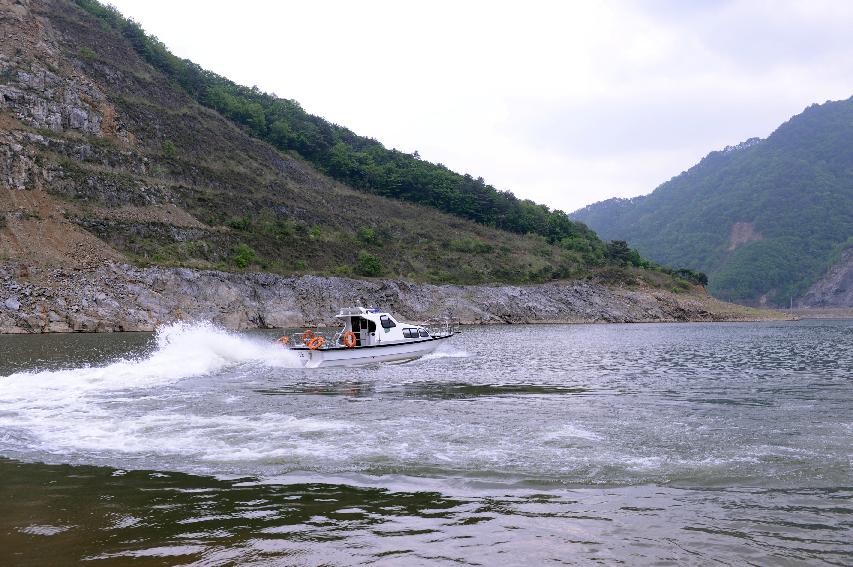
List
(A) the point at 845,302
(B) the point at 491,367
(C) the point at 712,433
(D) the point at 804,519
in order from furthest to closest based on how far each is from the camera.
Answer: (A) the point at 845,302, (B) the point at 491,367, (C) the point at 712,433, (D) the point at 804,519

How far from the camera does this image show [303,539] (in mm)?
7648

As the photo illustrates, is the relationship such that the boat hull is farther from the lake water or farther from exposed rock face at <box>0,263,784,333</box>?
exposed rock face at <box>0,263,784,333</box>

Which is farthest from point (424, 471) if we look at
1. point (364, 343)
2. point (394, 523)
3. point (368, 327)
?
point (368, 327)

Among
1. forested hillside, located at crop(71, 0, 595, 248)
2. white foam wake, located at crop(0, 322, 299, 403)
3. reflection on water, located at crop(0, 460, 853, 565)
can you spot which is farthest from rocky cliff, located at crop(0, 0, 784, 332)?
reflection on water, located at crop(0, 460, 853, 565)

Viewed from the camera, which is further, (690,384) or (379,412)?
(690,384)

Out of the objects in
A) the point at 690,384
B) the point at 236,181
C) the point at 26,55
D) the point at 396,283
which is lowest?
the point at 690,384

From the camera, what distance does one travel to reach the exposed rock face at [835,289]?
157m

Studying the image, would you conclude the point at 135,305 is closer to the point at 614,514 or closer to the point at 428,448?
the point at 428,448

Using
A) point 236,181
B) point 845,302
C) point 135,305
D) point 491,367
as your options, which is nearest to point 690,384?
point 491,367

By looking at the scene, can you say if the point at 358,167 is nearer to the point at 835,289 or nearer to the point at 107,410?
the point at 107,410

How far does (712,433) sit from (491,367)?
16198mm

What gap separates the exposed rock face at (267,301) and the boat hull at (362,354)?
107 feet

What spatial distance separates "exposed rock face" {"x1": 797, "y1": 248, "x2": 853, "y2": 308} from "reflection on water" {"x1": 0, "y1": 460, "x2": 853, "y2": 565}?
579 feet

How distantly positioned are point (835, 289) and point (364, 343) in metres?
164
